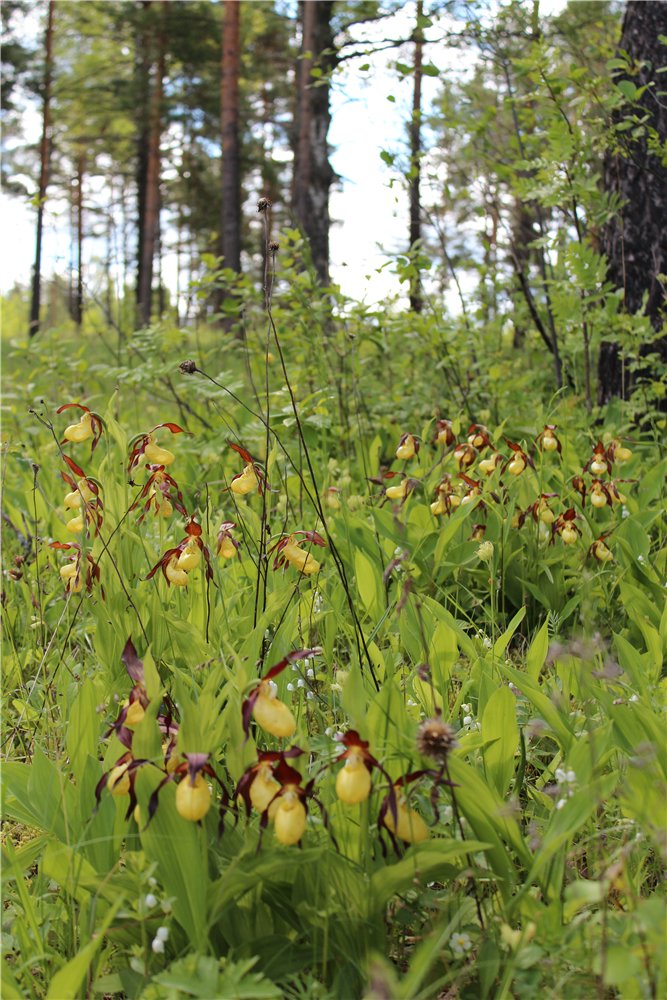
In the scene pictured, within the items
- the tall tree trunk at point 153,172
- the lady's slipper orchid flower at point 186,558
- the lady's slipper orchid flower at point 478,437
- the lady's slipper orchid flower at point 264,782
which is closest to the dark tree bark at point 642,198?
the lady's slipper orchid flower at point 478,437

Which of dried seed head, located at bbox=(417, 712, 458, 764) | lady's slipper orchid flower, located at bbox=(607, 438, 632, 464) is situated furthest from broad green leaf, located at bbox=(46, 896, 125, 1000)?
lady's slipper orchid flower, located at bbox=(607, 438, 632, 464)

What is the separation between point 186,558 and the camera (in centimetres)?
172

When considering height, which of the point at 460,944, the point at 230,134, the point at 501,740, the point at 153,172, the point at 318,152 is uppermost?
the point at 153,172

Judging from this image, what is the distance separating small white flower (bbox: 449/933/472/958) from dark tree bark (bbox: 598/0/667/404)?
10.9 ft

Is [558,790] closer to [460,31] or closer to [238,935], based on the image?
[238,935]

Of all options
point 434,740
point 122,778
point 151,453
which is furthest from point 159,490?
point 434,740

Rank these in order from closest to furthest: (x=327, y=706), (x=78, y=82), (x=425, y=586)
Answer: (x=327, y=706), (x=425, y=586), (x=78, y=82)

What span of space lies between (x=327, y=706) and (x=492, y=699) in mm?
516

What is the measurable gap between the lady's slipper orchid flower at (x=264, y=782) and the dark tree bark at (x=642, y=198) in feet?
11.1

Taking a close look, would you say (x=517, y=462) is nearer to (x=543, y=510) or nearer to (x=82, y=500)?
(x=543, y=510)

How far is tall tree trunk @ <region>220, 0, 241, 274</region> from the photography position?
12.1m

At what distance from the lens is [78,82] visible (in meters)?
16.4

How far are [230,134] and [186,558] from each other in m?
11.9

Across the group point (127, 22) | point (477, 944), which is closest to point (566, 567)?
point (477, 944)
